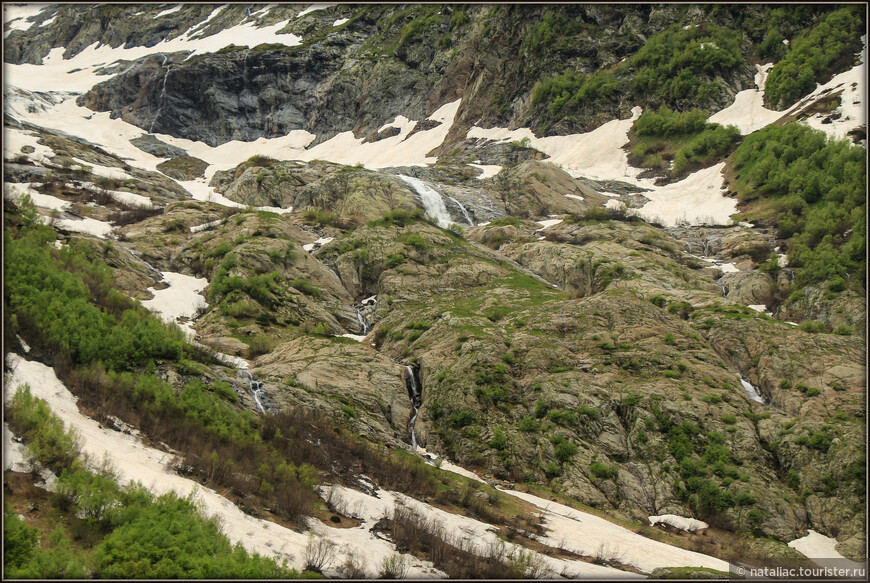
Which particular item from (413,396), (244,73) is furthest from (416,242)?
(244,73)

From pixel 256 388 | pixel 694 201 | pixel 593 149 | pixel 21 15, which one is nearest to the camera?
pixel 256 388

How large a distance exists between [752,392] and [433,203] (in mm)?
36317

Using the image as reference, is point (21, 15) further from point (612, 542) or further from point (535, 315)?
point (612, 542)

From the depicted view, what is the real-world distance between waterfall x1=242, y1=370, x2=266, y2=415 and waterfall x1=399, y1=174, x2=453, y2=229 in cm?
3278

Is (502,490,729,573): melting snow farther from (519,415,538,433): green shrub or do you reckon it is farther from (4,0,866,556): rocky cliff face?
(519,415,538,433): green shrub

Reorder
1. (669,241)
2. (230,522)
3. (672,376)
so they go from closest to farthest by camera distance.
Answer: (230,522), (672,376), (669,241)

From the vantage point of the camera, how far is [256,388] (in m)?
19.8

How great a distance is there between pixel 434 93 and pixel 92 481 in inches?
4026

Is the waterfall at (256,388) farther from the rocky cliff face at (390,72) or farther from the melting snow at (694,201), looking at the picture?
the rocky cliff face at (390,72)

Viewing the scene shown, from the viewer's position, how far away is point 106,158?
6319cm

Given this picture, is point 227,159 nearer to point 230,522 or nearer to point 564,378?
point 564,378

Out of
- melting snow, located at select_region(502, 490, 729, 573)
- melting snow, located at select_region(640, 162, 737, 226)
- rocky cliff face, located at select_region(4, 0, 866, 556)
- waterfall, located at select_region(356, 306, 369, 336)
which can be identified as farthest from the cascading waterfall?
melting snow, located at select_region(640, 162, 737, 226)

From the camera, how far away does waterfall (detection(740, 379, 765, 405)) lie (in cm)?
2356

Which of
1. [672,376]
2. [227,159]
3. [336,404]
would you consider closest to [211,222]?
[336,404]
